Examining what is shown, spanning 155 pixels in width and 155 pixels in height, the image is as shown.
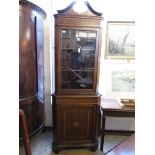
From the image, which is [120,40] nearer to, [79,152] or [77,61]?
[77,61]

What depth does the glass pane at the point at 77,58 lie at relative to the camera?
8.70 ft

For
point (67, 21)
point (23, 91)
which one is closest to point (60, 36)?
point (67, 21)

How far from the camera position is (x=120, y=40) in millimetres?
3211

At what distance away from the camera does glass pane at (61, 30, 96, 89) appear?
2.65 meters

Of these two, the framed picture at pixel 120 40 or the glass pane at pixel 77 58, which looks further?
the framed picture at pixel 120 40

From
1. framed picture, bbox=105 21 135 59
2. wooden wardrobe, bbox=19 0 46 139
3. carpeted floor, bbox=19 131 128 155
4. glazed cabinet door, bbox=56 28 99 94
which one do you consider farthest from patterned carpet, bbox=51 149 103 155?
framed picture, bbox=105 21 135 59

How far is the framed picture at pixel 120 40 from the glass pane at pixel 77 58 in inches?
24.8

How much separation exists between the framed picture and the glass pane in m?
0.63

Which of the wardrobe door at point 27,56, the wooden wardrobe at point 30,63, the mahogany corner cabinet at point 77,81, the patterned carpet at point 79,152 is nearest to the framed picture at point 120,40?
the mahogany corner cabinet at point 77,81

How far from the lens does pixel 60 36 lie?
2.59 m

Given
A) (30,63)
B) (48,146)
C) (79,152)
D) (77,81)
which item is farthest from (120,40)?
(48,146)

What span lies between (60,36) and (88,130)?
138 cm

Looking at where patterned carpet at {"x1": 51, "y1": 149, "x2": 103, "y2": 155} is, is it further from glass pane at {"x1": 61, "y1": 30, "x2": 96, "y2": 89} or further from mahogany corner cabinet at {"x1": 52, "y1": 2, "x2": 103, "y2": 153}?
glass pane at {"x1": 61, "y1": 30, "x2": 96, "y2": 89}

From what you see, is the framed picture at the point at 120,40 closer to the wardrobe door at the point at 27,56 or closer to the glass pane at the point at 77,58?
the glass pane at the point at 77,58
